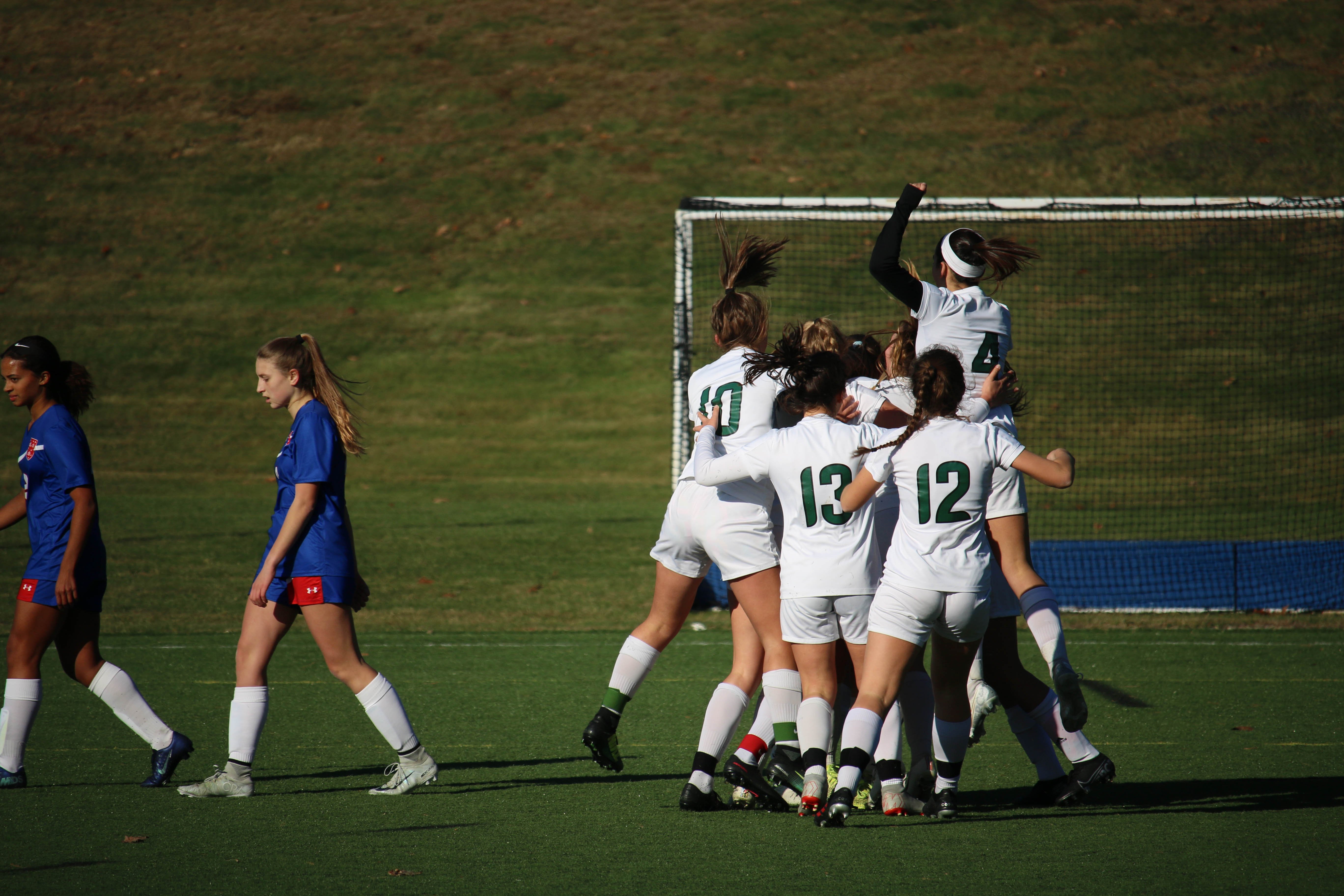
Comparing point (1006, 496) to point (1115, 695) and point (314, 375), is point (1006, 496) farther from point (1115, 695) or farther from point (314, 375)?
point (1115, 695)

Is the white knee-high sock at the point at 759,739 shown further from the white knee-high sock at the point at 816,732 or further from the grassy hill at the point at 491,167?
the grassy hill at the point at 491,167

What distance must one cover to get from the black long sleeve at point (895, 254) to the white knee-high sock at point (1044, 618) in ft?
4.05

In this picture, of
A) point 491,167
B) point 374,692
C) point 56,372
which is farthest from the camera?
point 491,167

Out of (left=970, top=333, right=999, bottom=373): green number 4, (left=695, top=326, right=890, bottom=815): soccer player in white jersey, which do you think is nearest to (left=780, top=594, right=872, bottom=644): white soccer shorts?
(left=695, top=326, right=890, bottom=815): soccer player in white jersey

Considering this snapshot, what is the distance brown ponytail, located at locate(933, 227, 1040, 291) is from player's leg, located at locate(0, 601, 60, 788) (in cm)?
401

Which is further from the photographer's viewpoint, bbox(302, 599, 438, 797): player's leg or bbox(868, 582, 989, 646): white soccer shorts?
bbox(302, 599, 438, 797): player's leg

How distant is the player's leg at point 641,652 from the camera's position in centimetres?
553

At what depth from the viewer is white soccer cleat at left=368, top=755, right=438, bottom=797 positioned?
18.1ft

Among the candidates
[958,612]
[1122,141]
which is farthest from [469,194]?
[958,612]

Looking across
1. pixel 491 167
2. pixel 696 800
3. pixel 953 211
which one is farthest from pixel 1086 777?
pixel 491 167

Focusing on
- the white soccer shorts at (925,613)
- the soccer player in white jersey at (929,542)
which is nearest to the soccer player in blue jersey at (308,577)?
the soccer player in white jersey at (929,542)

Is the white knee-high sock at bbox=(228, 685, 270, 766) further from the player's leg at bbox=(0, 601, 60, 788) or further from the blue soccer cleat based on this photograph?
the player's leg at bbox=(0, 601, 60, 788)

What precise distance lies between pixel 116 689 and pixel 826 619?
3082mm

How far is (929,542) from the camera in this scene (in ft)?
15.5
